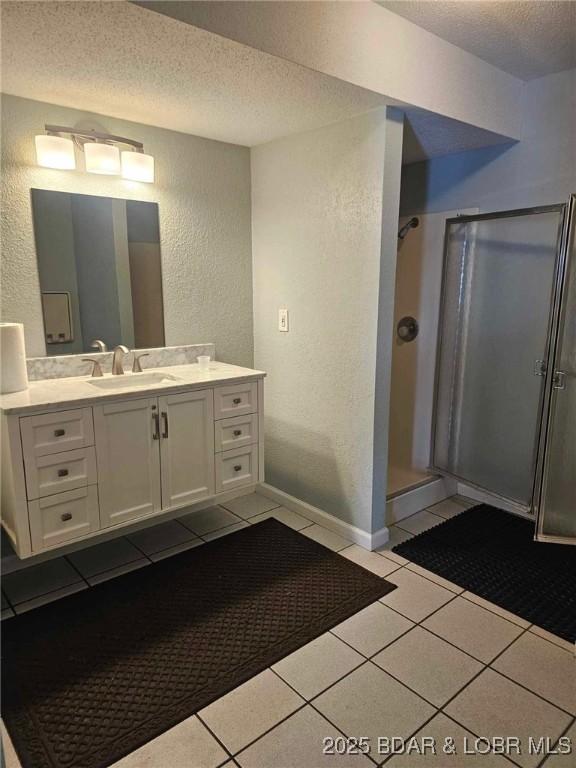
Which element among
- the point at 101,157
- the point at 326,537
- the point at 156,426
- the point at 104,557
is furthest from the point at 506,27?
the point at 104,557

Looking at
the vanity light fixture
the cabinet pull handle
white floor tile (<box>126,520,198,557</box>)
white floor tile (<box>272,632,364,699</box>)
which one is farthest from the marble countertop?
white floor tile (<box>272,632,364,699</box>)

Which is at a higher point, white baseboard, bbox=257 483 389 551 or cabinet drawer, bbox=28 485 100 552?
cabinet drawer, bbox=28 485 100 552

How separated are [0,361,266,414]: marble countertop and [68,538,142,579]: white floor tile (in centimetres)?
86

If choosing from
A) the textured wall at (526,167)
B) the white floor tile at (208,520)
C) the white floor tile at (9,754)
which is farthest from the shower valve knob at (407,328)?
the white floor tile at (9,754)

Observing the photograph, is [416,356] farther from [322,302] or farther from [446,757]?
[446,757]

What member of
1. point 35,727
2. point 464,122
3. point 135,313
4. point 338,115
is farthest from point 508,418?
point 35,727

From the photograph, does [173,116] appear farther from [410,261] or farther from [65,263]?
[410,261]

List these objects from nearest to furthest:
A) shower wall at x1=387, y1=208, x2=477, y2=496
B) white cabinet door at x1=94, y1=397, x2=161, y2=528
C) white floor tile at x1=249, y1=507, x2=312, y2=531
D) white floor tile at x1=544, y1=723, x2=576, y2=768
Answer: white floor tile at x1=544, y1=723, x2=576, y2=768 → white cabinet door at x1=94, y1=397, x2=161, y2=528 → white floor tile at x1=249, y1=507, x2=312, y2=531 → shower wall at x1=387, y1=208, x2=477, y2=496

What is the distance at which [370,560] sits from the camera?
2496mm

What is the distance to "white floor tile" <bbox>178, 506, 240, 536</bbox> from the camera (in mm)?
2822

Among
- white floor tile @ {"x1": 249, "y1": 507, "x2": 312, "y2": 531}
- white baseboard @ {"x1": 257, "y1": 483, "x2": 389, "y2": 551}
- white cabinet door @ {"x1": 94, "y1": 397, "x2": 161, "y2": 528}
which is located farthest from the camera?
white floor tile @ {"x1": 249, "y1": 507, "x2": 312, "y2": 531}

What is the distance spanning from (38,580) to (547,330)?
279 centimetres

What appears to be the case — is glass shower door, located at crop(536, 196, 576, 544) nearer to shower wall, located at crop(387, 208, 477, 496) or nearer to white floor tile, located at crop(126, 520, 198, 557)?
shower wall, located at crop(387, 208, 477, 496)

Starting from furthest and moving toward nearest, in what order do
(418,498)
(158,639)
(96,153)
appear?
(418,498), (96,153), (158,639)
